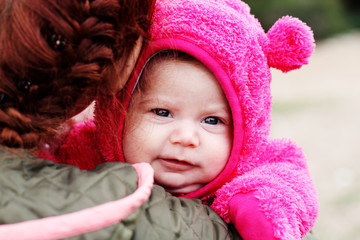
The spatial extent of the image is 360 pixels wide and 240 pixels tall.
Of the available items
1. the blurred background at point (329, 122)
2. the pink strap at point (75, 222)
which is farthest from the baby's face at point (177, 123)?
the blurred background at point (329, 122)

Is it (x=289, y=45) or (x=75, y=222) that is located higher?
(x=289, y=45)

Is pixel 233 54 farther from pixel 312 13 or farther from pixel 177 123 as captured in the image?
pixel 312 13

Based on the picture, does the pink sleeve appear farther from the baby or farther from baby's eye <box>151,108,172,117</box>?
baby's eye <box>151,108,172,117</box>

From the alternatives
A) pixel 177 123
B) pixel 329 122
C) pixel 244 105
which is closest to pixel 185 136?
pixel 177 123

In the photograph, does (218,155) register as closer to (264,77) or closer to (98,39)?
(264,77)

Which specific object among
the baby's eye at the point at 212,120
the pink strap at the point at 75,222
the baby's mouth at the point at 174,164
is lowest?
the baby's mouth at the point at 174,164

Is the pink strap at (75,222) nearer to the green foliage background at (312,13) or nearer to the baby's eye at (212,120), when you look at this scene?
the baby's eye at (212,120)

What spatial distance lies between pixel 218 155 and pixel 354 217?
169 centimetres

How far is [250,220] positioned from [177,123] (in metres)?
0.31

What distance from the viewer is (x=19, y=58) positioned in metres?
0.76

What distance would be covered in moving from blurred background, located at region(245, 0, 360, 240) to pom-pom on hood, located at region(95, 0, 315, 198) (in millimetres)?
Result: 1412

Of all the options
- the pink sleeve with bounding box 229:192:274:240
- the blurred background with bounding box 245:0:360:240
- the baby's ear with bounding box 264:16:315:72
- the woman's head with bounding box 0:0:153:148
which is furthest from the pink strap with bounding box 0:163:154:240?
the blurred background with bounding box 245:0:360:240

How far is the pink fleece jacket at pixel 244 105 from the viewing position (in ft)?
3.50

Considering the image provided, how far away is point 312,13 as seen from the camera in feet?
33.8
